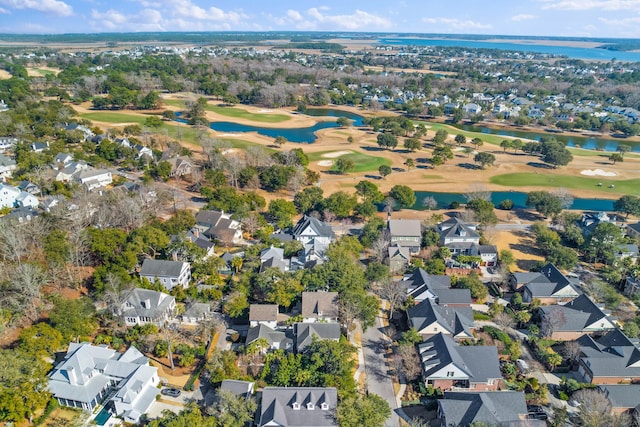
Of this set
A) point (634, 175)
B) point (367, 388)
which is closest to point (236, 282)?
point (367, 388)

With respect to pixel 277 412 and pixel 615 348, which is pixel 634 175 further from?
pixel 277 412

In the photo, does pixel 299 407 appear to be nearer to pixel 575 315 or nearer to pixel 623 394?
pixel 623 394

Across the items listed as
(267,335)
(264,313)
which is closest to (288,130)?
(264,313)

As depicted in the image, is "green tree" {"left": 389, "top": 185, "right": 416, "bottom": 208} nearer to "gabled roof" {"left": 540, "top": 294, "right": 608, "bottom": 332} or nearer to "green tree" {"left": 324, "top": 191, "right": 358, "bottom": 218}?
"green tree" {"left": 324, "top": 191, "right": 358, "bottom": 218}

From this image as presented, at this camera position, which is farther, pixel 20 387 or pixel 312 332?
pixel 312 332

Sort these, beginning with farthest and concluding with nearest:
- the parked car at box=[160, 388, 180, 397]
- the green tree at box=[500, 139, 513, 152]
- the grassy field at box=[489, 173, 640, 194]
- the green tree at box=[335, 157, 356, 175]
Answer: the green tree at box=[500, 139, 513, 152] → the green tree at box=[335, 157, 356, 175] → the grassy field at box=[489, 173, 640, 194] → the parked car at box=[160, 388, 180, 397]

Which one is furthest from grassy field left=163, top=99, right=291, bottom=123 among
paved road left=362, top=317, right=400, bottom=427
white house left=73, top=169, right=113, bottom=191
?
paved road left=362, top=317, right=400, bottom=427
